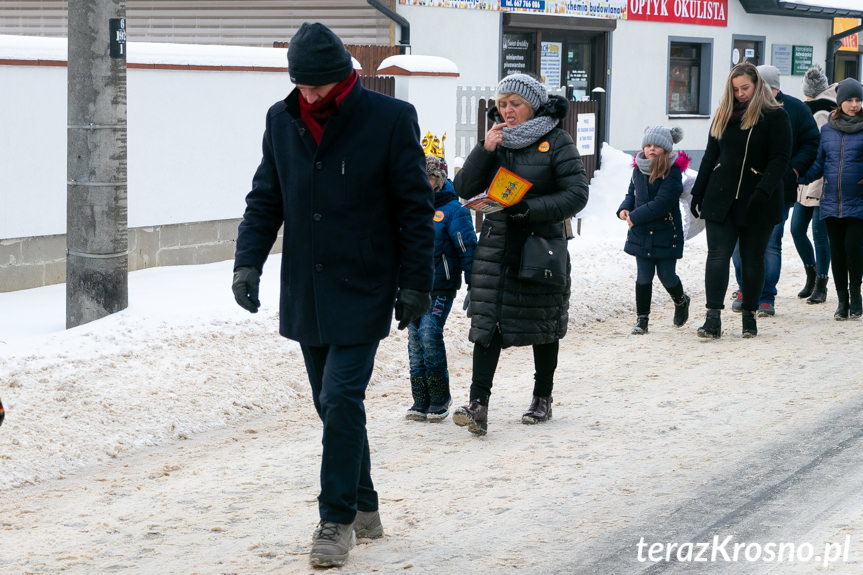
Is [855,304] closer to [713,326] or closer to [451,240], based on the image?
[713,326]

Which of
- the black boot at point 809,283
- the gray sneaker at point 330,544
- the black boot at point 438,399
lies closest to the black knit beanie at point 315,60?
the gray sneaker at point 330,544

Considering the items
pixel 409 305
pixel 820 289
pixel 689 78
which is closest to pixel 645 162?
pixel 820 289

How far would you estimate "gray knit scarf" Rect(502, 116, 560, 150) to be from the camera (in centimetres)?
638

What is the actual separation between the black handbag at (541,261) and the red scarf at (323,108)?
6.44 ft

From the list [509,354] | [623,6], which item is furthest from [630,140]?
[509,354]

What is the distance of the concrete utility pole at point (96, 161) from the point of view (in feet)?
27.6

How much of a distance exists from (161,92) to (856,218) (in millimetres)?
5843

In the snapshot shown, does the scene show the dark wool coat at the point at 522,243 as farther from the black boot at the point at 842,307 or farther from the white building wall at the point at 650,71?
the white building wall at the point at 650,71

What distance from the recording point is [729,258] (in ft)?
30.0

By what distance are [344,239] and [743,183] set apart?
5105 mm

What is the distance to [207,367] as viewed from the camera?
7.53 meters

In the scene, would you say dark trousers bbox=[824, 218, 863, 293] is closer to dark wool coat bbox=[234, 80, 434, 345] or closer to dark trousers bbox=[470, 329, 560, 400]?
dark trousers bbox=[470, 329, 560, 400]

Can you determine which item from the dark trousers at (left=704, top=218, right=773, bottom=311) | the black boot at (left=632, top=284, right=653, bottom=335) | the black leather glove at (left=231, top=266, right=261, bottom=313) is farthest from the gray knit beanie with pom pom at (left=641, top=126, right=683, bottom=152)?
the black leather glove at (left=231, top=266, right=261, bottom=313)

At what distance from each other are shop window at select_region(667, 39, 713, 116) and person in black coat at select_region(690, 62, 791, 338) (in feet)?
46.0
